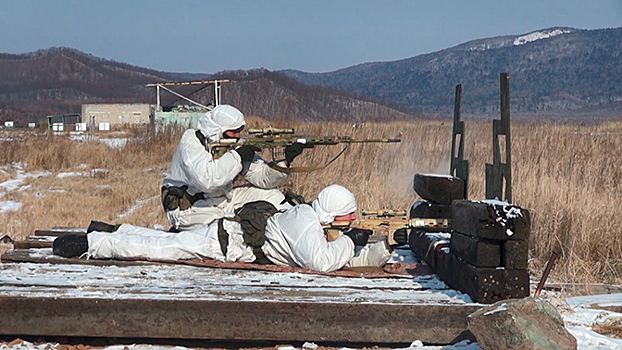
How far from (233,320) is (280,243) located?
110cm

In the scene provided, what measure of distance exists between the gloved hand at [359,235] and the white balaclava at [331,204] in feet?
2.29

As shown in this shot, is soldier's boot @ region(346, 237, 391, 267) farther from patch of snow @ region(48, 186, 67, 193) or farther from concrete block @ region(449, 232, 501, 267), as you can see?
patch of snow @ region(48, 186, 67, 193)

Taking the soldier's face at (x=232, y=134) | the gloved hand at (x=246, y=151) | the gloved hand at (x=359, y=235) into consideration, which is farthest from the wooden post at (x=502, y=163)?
the soldier's face at (x=232, y=134)

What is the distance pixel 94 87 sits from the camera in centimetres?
15038

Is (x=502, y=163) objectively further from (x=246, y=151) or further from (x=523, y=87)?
(x=523, y=87)

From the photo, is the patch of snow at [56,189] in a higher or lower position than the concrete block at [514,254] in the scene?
lower

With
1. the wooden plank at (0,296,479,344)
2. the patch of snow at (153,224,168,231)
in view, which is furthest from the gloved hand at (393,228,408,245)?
the patch of snow at (153,224,168,231)

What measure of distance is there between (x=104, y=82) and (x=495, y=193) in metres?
157

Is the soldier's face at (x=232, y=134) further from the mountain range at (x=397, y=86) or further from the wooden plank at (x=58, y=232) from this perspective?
the mountain range at (x=397, y=86)

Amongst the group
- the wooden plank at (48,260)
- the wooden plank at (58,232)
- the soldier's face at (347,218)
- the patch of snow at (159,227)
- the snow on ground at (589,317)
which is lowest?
the snow on ground at (589,317)

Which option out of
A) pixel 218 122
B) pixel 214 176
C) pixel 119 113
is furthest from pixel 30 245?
pixel 119 113

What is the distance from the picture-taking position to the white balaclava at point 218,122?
6.25 metres

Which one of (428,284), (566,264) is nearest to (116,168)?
(566,264)

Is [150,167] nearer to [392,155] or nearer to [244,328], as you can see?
[392,155]
